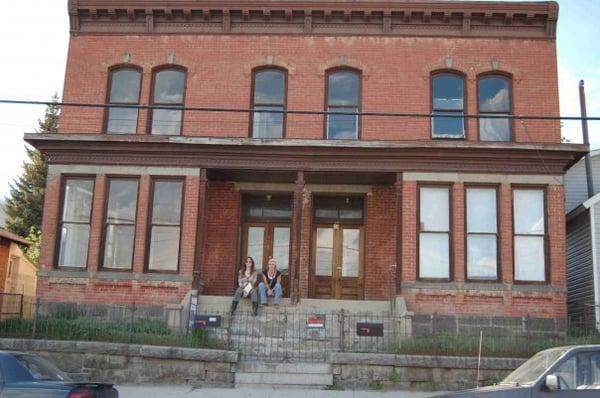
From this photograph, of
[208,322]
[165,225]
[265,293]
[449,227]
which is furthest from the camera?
[165,225]

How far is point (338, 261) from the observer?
20594mm

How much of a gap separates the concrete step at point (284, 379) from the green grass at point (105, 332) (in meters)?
1.39

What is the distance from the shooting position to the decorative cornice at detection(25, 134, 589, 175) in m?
18.4

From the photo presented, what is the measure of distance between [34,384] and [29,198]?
36.2m

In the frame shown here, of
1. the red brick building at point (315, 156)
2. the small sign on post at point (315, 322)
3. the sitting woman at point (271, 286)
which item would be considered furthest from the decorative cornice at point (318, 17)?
the small sign on post at point (315, 322)

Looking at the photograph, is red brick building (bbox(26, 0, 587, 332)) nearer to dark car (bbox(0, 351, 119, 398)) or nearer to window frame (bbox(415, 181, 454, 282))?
window frame (bbox(415, 181, 454, 282))

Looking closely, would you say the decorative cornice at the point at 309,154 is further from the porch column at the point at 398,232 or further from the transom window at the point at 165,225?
the transom window at the point at 165,225

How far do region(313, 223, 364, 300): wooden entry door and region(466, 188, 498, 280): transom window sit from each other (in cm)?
335

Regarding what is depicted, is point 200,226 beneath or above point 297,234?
above

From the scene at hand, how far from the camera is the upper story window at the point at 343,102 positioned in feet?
64.7

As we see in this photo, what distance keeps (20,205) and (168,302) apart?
→ 2829 cm

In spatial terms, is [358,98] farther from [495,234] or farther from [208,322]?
[208,322]

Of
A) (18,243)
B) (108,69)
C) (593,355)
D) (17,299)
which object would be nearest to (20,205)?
(18,243)

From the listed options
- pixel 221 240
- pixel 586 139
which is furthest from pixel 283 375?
pixel 586 139
